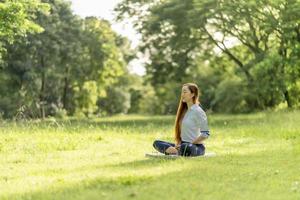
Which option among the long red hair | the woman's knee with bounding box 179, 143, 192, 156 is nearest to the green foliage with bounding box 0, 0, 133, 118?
the long red hair

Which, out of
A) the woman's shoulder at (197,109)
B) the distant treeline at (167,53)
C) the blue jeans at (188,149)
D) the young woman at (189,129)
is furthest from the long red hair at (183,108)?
the distant treeline at (167,53)

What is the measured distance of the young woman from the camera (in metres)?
12.3

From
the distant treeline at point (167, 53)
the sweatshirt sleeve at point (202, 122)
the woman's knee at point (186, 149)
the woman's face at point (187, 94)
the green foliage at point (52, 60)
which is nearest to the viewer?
the woman's knee at point (186, 149)

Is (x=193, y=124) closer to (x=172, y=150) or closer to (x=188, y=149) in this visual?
(x=188, y=149)

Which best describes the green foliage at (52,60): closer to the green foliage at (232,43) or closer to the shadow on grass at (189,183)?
the green foliage at (232,43)

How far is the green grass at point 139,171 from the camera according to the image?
8.52m

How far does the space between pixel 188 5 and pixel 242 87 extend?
12.5 m

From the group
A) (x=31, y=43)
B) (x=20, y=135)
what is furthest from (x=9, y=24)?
(x=31, y=43)

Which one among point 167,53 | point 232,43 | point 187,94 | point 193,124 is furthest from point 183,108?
point 232,43

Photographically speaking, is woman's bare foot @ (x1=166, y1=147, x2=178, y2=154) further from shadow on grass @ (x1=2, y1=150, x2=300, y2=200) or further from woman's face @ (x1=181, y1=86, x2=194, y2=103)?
woman's face @ (x1=181, y1=86, x2=194, y2=103)

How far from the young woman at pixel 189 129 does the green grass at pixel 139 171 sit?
435mm

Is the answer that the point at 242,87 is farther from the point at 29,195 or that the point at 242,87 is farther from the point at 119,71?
the point at 29,195

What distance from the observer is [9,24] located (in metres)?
24.7

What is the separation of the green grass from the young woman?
1.43 feet
